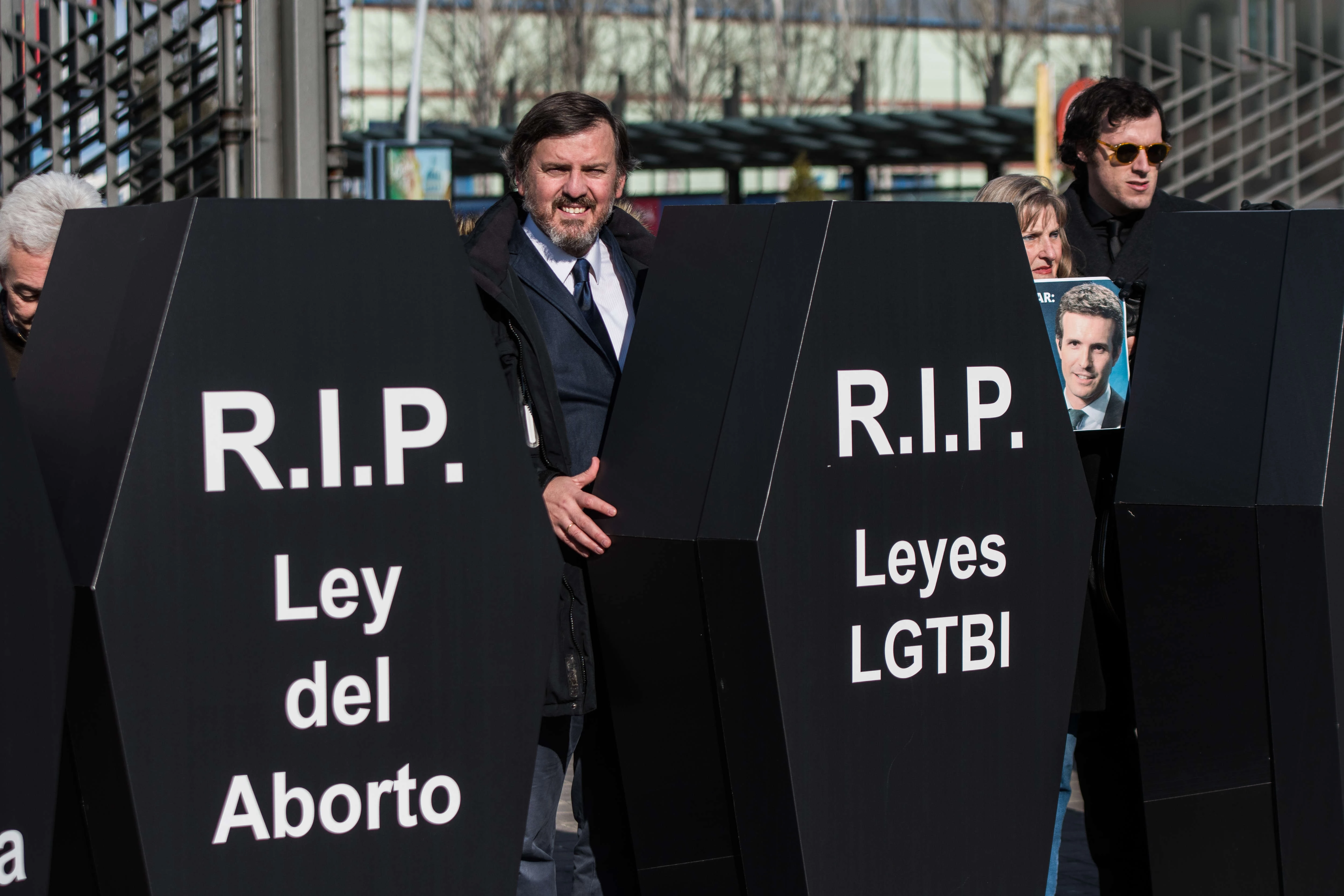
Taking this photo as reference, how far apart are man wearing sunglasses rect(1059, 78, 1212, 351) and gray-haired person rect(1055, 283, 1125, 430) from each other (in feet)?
1.64

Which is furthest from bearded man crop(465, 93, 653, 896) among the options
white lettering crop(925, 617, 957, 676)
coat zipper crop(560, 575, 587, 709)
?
white lettering crop(925, 617, 957, 676)

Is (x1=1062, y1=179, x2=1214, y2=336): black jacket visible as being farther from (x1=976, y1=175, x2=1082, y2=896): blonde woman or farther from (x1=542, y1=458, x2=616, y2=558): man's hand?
(x1=542, y1=458, x2=616, y2=558): man's hand

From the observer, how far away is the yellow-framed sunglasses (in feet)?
11.6

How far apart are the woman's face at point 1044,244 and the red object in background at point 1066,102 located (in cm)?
31

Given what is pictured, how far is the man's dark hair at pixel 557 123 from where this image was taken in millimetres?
3033

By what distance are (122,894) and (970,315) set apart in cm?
150

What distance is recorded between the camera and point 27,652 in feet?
6.76

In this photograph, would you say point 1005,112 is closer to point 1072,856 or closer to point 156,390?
point 1072,856

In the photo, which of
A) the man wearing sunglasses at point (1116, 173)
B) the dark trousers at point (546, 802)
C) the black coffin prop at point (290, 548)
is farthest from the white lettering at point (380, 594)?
the man wearing sunglasses at point (1116, 173)

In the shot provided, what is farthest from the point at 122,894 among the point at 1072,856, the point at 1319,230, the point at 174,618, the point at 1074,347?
the point at 1072,856

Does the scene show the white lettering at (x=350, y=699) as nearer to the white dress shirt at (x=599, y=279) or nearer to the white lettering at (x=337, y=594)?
the white lettering at (x=337, y=594)

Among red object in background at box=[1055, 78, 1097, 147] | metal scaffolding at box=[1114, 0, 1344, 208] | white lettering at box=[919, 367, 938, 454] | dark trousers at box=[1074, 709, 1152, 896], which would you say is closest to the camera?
white lettering at box=[919, 367, 938, 454]

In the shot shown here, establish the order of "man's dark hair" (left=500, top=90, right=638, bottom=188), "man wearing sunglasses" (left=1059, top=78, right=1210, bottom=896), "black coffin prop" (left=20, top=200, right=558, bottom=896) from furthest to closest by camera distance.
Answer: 1. "man wearing sunglasses" (left=1059, top=78, right=1210, bottom=896)
2. "man's dark hair" (left=500, top=90, right=638, bottom=188)
3. "black coffin prop" (left=20, top=200, right=558, bottom=896)

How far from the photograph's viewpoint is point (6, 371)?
6.91 ft
